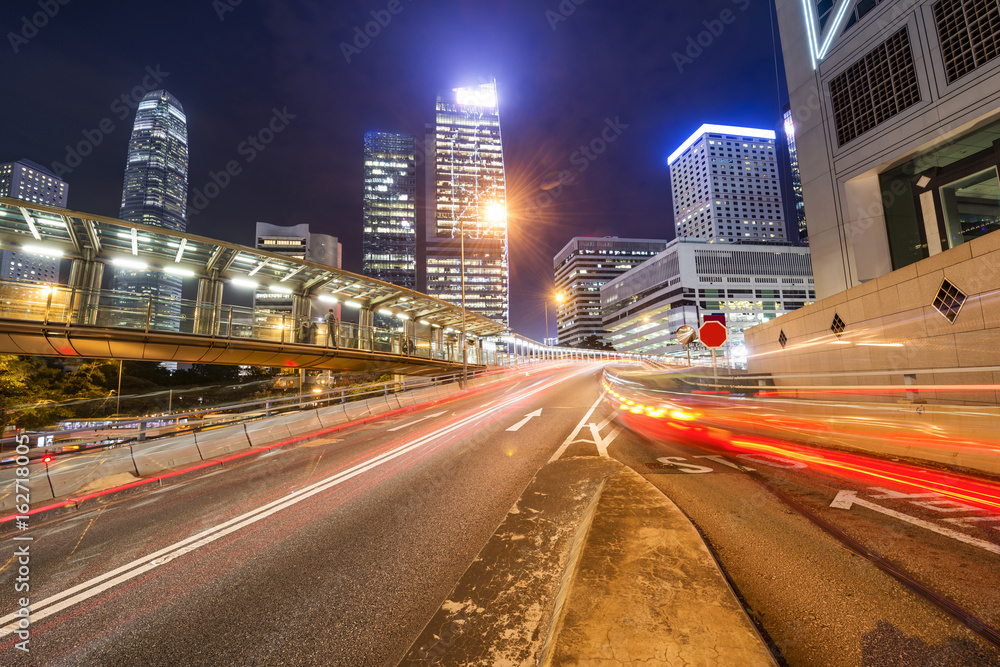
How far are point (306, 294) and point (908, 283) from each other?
27353mm

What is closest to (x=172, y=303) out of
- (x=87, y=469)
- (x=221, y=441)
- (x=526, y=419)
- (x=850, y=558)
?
(x=221, y=441)

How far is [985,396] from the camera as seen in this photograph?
9.70 meters

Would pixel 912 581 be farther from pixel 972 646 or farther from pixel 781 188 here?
pixel 781 188

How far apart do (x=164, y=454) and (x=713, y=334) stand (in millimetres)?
16561

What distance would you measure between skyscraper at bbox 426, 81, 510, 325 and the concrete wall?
143350 millimetres

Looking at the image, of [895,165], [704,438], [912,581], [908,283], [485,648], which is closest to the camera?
[485,648]

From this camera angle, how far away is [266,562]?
3963 mm

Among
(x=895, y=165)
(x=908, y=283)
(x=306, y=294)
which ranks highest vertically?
(x=895, y=165)

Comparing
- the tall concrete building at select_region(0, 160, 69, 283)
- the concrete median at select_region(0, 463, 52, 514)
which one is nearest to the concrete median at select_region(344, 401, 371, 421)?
the concrete median at select_region(0, 463, 52, 514)

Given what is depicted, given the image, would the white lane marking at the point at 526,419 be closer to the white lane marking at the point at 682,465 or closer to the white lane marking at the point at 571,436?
the white lane marking at the point at 571,436

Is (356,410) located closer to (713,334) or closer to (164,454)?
(164,454)

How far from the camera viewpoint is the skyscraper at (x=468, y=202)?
16888 centimetres

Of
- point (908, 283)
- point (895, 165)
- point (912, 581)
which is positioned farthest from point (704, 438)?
point (895, 165)

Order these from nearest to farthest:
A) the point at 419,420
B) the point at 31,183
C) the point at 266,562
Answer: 1. the point at 266,562
2. the point at 419,420
3. the point at 31,183
